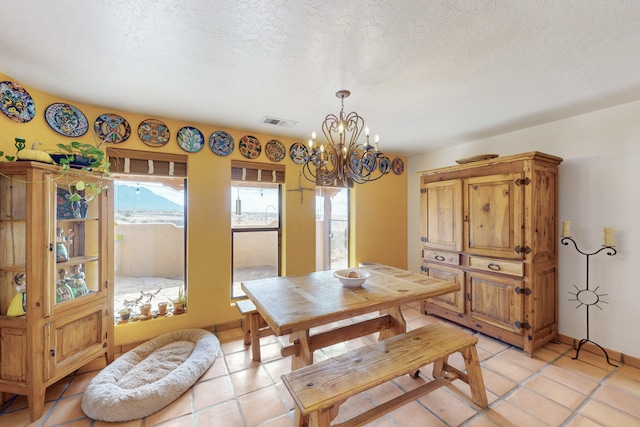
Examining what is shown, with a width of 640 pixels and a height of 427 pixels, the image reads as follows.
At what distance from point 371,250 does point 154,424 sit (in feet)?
10.2

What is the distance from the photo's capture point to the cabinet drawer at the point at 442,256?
10.2 feet

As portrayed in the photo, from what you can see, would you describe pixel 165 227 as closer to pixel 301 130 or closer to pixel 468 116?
pixel 301 130

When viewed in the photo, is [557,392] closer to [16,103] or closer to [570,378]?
[570,378]

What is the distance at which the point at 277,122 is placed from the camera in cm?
283

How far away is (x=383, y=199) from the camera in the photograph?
13.7ft

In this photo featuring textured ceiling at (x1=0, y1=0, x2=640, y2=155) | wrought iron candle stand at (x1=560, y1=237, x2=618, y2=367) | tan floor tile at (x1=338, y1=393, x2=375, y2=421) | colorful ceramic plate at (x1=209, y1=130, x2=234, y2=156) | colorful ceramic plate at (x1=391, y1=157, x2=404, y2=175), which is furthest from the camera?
colorful ceramic plate at (x1=391, y1=157, x2=404, y2=175)

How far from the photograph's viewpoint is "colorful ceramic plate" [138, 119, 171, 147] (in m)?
2.62

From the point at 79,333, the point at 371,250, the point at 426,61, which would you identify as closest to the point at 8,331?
the point at 79,333

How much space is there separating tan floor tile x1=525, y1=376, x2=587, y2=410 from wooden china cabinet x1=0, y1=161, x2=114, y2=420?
11.6 feet

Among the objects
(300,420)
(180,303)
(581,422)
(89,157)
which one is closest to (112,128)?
(89,157)

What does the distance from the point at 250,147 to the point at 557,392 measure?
3.59m

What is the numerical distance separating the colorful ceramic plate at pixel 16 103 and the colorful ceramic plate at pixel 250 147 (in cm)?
169

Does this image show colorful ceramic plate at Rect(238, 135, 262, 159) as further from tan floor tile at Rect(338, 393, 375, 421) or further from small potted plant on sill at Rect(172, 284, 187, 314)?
tan floor tile at Rect(338, 393, 375, 421)

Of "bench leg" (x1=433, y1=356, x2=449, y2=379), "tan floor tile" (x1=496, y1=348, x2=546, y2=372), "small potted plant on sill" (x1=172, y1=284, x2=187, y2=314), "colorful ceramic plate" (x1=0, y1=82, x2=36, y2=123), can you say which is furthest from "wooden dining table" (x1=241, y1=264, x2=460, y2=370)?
"colorful ceramic plate" (x1=0, y1=82, x2=36, y2=123)
